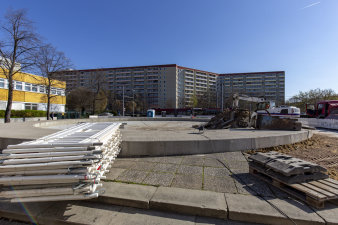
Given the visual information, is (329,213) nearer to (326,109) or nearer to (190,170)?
(190,170)

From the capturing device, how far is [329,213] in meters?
2.36

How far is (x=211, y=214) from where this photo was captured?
2490 millimetres

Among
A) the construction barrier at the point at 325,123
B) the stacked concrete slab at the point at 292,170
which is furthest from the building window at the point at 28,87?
the construction barrier at the point at 325,123

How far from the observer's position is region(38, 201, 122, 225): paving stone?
7.89 ft

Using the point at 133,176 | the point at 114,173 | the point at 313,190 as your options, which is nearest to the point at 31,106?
the point at 114,173

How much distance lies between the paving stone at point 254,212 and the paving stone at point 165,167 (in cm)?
164

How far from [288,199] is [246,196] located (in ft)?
2.37

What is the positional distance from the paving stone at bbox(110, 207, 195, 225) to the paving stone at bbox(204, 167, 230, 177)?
145 centimetres

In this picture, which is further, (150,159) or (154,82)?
(154,82)

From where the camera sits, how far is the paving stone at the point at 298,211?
2239mm

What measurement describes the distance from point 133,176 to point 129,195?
2.62ft

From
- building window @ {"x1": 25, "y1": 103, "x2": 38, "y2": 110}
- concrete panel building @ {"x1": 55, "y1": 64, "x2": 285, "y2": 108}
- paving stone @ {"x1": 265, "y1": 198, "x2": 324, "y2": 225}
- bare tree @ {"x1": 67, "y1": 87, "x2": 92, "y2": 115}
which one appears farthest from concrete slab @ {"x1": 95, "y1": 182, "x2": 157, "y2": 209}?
concrete panel building @ {"x1": 55, "y1": 64, "x2": 285, "y2": 108}

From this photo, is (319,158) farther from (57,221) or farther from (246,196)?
(57,221)

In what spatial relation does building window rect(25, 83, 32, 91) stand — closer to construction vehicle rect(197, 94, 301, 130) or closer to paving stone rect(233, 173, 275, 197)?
construction vehicle rect(197, 94, 301, 130)
